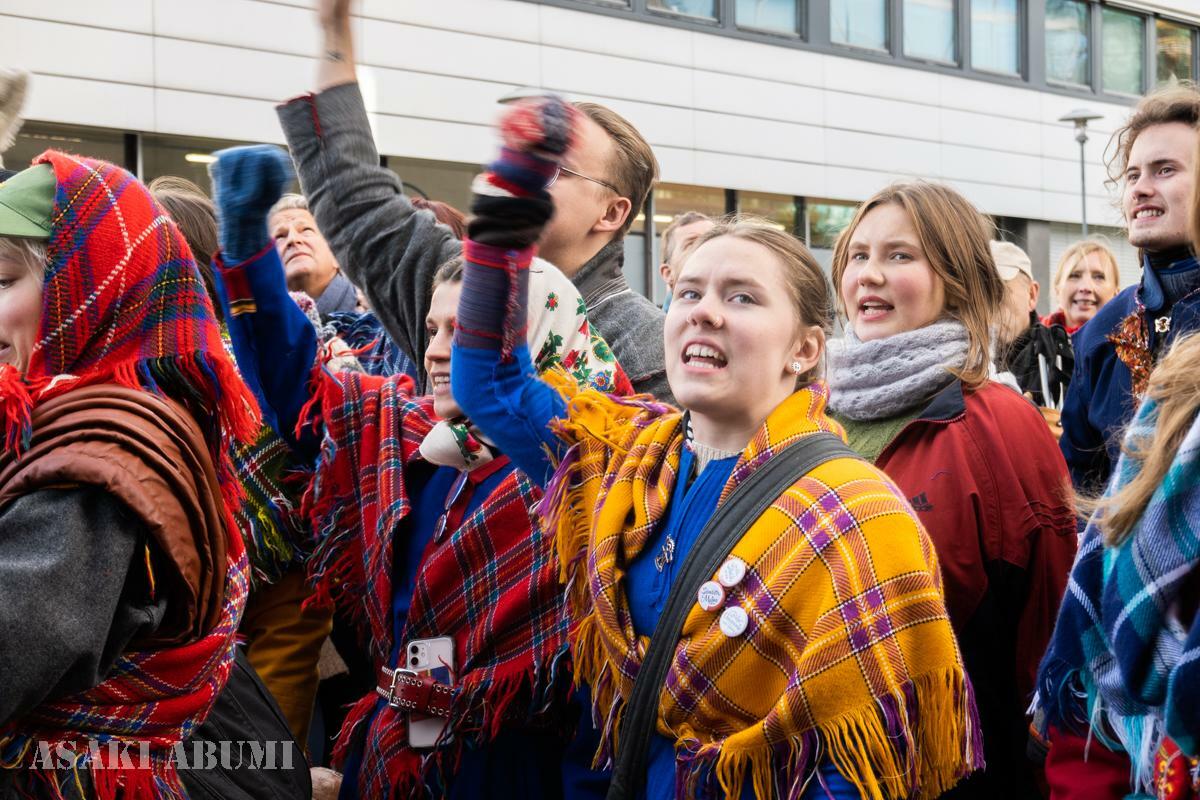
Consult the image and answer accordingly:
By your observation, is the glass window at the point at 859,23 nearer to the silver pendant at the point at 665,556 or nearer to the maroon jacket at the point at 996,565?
the maroon jacket at the point at 996,565

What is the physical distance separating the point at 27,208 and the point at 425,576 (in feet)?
3.92

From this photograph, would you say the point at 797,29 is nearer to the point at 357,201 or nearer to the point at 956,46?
the point at 956,46

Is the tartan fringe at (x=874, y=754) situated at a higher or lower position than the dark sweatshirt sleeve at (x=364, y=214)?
lower

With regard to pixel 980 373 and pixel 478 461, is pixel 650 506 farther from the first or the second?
pixel 980 373

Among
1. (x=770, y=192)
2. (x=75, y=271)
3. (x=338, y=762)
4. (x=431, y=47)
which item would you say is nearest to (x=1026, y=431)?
(x=338, y=762)

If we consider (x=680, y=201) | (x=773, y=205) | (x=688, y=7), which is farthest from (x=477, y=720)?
(x=773, y=205)

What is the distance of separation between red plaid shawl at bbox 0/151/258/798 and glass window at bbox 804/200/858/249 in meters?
14.7

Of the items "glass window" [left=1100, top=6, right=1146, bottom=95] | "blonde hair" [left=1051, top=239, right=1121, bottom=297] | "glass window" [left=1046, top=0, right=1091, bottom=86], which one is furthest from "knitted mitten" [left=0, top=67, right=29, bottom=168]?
"glass window" [left=1100, top=6, right=1146, bottom=95]

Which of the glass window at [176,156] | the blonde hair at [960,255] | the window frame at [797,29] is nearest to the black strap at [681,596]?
the blonde hair at [960,255]

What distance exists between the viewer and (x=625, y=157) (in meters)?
3.39

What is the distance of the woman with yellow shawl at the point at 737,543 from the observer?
2139 mm

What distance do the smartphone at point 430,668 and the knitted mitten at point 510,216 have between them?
826mm

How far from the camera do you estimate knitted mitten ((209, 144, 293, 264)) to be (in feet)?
8.54

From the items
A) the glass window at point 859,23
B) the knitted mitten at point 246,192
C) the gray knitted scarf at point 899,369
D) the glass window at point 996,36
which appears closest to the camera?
the knitted mitten at point 246,192
